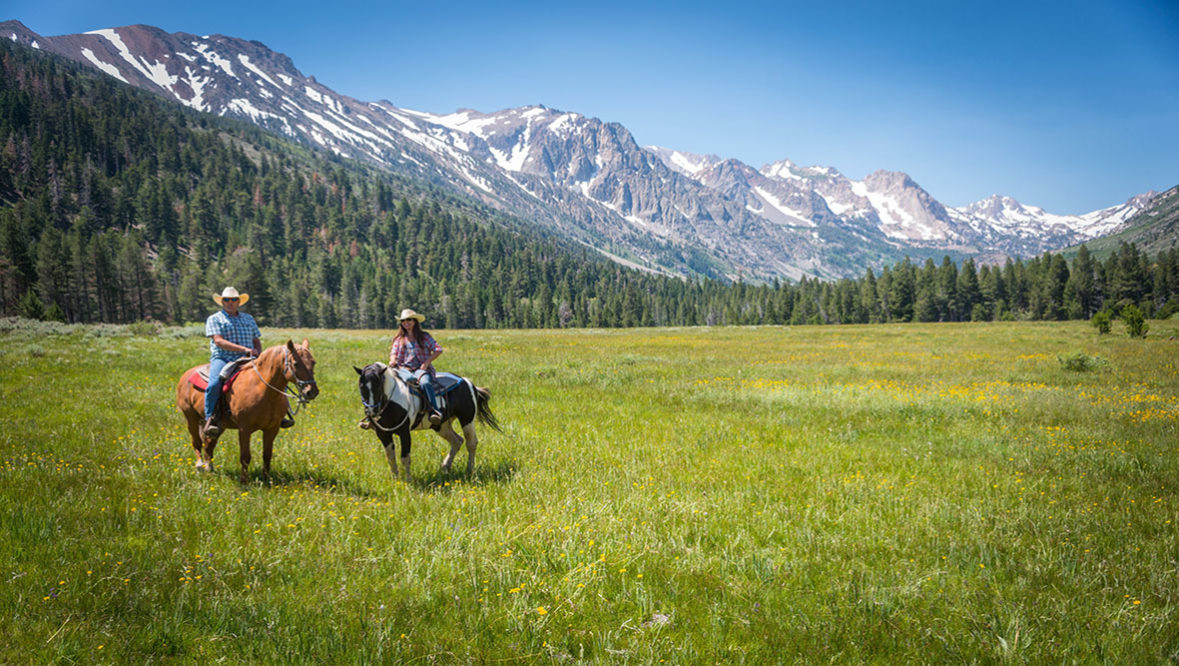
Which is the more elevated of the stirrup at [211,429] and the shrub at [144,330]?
the shrub at [144,330]

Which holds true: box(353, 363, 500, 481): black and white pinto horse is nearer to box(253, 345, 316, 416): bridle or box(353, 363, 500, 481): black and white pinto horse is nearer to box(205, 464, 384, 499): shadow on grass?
box(205, 464, 384, 499): shadow on grass

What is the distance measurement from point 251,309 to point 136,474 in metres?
103

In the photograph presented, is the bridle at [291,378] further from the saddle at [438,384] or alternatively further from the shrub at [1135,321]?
Result: the shrub at [1135,321]

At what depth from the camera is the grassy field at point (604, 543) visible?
162 inches

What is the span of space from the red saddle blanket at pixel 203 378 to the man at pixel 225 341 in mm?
103

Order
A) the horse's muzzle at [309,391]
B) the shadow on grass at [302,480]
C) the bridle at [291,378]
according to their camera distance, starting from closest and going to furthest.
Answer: the horse's muzzle at [309,391], the bridle at [291,378], the shadow on grass at [302,480]

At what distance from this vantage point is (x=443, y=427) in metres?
9.35

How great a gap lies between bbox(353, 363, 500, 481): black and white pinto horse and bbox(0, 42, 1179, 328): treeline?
3050 inches

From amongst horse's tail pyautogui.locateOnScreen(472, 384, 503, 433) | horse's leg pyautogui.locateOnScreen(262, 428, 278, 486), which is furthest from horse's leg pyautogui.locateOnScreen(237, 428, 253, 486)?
horse's tail pyautogui.locateOnScreen(472, 384, 503, 433)

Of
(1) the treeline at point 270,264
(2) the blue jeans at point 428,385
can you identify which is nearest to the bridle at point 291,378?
(2) the blue jeans at point 428,385

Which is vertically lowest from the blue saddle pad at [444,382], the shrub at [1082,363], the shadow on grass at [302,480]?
the shadow on grass at [302,480]

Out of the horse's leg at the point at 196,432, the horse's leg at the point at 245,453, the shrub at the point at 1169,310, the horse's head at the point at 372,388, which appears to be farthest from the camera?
the shrub at the point at 1169,310

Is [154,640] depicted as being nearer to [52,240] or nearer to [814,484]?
[814,484]

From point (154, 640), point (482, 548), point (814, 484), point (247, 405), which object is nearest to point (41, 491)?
point (247, 405)
